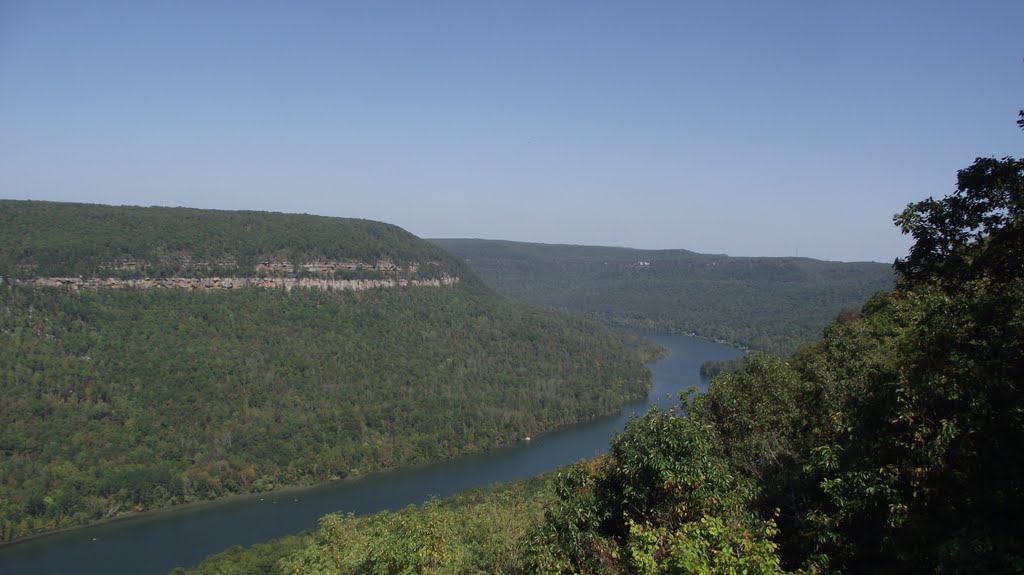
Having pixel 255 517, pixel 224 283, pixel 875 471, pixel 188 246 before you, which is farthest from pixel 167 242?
pixel 875 471

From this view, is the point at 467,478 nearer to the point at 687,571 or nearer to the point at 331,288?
the point at 331,288

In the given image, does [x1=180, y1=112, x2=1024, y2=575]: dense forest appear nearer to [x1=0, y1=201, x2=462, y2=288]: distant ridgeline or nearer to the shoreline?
the shoreline

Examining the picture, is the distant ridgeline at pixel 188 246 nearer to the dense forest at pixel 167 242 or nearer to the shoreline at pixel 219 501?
the dense forest at pixel 167 242

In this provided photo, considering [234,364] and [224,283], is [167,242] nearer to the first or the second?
[224,283]

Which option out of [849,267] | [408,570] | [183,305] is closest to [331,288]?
[183,305]

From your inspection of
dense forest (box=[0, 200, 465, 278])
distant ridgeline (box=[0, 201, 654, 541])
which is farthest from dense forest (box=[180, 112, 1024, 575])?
dense forest (box=[0, 200, 465, 278])
